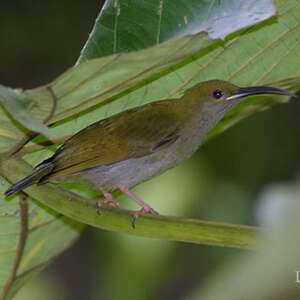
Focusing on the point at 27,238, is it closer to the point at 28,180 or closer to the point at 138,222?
the point at 28,180

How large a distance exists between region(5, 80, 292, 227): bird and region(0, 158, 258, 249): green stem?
652 millimetres

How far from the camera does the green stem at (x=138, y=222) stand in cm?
116

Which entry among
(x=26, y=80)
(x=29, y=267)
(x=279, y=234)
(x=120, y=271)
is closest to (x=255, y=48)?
(x=29, y=267)

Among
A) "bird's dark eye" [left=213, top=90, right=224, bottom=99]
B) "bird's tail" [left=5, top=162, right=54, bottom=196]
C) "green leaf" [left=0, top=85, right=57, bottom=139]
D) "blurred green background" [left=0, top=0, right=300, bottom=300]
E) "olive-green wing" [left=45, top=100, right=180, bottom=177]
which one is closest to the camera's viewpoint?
"green leaf" [left=0, top=85, right=57, bottom=139]

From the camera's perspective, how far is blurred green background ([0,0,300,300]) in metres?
2.86

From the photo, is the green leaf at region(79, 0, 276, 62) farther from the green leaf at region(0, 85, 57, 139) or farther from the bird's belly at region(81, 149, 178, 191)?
the bird's belly at region(81, 149, 178, 191)

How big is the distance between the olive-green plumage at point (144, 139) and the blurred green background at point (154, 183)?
0.38m

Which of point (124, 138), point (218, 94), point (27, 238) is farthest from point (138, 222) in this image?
point (218, 94)

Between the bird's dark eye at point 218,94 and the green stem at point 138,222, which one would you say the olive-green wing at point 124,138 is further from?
the green stem at point 138,222

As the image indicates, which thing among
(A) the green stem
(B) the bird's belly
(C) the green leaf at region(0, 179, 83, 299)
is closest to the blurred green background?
(A) the green stem

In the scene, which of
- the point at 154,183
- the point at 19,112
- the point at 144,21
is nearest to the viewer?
the point at 19,112

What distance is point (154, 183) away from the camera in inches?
129

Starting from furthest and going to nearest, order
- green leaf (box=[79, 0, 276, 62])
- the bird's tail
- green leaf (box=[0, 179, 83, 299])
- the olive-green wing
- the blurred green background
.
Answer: the blurred green background → the olive-green wing → green leaf (box=[0, 179, 83, 299]) → the bird's tail → green leaf (box=[79, 0, 276, 62])

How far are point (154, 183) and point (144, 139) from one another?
63 cm
